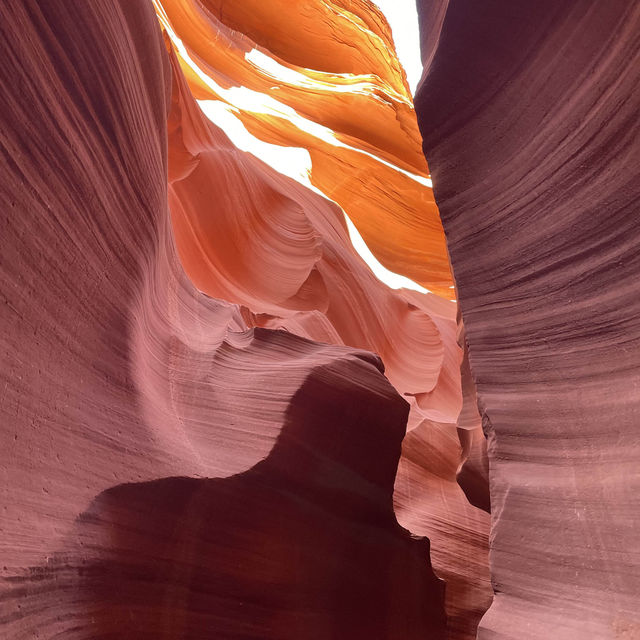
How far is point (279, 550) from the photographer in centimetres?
186

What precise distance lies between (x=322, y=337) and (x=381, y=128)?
4226 mm

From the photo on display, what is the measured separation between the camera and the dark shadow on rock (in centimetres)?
136

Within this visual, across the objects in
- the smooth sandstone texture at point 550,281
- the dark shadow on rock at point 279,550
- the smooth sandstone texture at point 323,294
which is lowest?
the smooth sandstone texture at point 323,294

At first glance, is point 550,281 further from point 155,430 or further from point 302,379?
point 155,430

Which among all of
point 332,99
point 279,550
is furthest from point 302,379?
point 332,99

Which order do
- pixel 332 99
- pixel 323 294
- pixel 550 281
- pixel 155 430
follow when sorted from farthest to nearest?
pixel 332 99 < pixel 323 294 < pixel 155 430 < pixel 550 281

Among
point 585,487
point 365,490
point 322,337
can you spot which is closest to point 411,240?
point 322,337

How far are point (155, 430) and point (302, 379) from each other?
0.59 m

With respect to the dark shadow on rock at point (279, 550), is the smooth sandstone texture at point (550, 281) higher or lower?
higher

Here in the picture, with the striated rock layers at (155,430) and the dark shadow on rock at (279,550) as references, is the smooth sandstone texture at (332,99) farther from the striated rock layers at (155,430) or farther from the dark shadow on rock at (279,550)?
the dark shadow on rock at (279,550)

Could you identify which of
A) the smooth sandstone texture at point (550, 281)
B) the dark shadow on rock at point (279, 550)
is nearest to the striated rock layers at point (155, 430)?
the dark shadow on rock at point (279, 550)

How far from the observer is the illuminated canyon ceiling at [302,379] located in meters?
1.20

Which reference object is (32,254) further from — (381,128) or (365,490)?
(381,128)

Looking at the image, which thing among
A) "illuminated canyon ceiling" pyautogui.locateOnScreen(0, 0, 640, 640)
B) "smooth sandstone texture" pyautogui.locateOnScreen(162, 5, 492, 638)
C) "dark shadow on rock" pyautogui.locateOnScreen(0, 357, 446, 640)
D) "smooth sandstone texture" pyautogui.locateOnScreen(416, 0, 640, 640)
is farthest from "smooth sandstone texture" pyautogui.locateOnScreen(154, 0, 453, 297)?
"smooth sandstone texture" pyautogui.locateOnScreen(416, 0, 640, 640)
